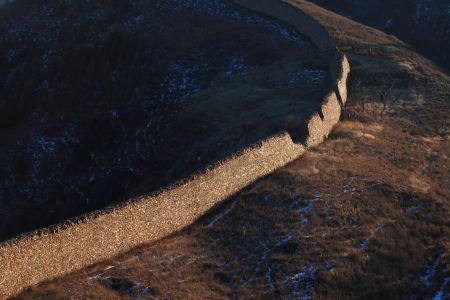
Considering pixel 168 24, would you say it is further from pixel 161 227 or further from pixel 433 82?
pixel 161 227

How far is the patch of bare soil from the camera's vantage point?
21.4 metres

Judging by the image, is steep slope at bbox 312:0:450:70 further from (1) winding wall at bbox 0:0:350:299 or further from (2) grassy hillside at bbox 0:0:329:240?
(1) winding wall at bbox 0:0:350:299

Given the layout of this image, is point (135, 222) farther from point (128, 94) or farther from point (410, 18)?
point (410, 18)

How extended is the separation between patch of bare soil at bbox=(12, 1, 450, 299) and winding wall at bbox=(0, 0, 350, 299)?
0.46 m

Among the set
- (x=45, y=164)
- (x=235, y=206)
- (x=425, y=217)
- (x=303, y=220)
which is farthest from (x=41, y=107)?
(x=425, y=217)

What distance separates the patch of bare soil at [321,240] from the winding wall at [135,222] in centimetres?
46

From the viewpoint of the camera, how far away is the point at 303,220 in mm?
25844

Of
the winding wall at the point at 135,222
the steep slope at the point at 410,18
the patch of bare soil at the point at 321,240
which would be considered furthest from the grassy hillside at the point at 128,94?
the steep slope at the point at 410,18

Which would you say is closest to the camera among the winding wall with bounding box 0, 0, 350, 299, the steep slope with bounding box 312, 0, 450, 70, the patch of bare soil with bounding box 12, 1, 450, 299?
Result: the winding wall with bounding box 0, 0, 350, 299

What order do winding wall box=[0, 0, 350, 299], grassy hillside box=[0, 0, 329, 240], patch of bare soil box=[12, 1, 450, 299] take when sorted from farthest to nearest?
grassy hillside box=[0, 0, 329, 240] → patch of bare soil box=[12, 1, 450, 299] → winding wall box=[0, 0, 350, 299]

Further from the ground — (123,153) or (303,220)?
(303,220)

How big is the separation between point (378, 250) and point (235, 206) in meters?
6.61

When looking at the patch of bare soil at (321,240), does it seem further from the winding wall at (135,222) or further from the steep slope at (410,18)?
the steep slope at (410,18)

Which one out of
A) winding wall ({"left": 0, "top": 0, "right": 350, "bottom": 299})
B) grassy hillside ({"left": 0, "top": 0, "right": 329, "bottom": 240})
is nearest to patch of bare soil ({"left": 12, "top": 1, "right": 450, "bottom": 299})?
winding wall ({"left": 0, "top": 0, "right": 350, "bottom": 299})
